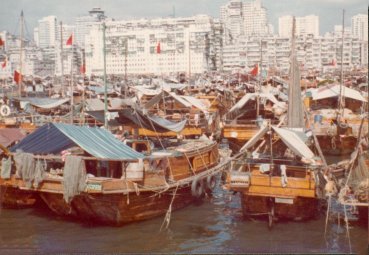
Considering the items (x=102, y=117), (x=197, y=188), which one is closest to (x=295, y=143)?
(x=197, y=188)

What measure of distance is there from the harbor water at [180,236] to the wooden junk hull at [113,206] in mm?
206

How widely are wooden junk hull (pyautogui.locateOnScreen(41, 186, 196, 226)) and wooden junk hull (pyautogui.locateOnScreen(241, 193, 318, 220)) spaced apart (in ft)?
7.10

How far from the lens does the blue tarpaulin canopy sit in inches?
548

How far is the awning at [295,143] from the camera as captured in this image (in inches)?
546

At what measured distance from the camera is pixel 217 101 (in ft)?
115

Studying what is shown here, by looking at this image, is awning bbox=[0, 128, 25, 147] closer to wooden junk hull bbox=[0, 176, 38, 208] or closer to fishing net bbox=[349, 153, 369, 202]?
wooden junk hull bbox=[0, 176, 38, 208]

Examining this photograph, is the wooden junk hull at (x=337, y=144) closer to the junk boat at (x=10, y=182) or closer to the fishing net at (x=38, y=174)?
the junk boat at (x=10, y=182)

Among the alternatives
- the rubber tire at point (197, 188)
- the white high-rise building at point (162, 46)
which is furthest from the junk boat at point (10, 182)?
the white high-rise building at point (162, 46)

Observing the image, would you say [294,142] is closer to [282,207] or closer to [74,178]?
[282,207]

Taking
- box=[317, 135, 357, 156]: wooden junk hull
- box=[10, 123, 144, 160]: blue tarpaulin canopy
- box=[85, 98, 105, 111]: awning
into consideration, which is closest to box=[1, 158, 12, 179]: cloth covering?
box=[10, 123, 144, 160]: blue tarpaulin canopy

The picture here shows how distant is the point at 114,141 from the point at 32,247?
11.6 feet

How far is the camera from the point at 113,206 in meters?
13.9

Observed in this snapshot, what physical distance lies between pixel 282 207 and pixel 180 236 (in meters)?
2.81

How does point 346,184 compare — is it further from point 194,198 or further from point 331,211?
point 194,198
